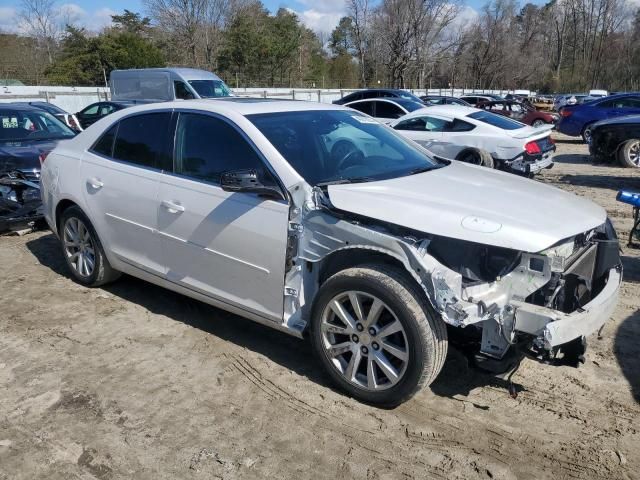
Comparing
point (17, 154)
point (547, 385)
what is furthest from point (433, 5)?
point (547, 385)

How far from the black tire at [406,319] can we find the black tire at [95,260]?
2.57 m

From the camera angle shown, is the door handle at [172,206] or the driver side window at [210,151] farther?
the door handle at [172,206]

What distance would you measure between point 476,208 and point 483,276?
38cm

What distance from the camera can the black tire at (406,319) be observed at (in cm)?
295

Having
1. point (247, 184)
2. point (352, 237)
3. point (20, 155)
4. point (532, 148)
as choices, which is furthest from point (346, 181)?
point (532, 148)

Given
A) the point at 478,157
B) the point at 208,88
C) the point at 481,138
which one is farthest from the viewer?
the point at 208,88

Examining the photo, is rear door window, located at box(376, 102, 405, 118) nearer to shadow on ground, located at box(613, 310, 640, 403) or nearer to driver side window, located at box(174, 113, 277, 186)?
shadow on ground, located at box(613, 310, 640, 403)

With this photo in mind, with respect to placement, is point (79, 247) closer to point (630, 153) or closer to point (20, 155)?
point (20, 155)

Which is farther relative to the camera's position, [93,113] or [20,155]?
[93,113]

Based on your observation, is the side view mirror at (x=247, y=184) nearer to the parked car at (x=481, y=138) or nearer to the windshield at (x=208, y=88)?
the parked car at (x=481, y=138)

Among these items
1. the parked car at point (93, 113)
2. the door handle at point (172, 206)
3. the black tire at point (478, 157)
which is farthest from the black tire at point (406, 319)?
the parked car at point (93, 113)

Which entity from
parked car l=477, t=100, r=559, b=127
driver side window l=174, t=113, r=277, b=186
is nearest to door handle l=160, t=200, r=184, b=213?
driver side window l=174, t=113, r=277, b=186

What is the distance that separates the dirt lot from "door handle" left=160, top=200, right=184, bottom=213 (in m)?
0.99

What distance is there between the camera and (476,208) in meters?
3.11
